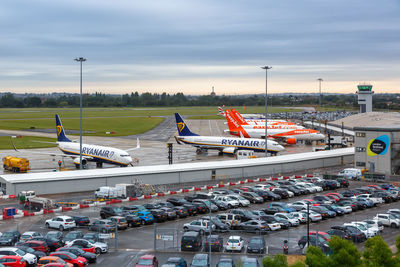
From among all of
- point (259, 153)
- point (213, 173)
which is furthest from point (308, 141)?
point (213, 173)

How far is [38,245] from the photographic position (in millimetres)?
34125

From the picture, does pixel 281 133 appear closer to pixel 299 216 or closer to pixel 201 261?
pixel 299 216

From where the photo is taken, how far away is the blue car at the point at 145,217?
43031mm

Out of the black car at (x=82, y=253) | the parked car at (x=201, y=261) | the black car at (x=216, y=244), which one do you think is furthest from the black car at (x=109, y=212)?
the parked car at (x=201, y=261)

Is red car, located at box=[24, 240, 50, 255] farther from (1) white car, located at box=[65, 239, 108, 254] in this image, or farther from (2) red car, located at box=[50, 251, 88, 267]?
(2) red car, located at box=[50, 251, 88, 267]

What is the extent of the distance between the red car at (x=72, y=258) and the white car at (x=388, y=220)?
25.1 m

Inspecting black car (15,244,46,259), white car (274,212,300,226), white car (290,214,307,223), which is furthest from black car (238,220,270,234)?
black car (15,244,46,259)

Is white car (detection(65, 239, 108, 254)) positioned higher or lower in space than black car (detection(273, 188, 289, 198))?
lower

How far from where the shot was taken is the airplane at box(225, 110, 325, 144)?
11281cm

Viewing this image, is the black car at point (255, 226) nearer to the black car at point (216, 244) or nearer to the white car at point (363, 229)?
the black car at point (216, 244)

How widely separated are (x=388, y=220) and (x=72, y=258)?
26.6 meters

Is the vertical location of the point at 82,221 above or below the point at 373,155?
below

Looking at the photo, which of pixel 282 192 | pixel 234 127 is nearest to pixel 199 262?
pixel 282 192

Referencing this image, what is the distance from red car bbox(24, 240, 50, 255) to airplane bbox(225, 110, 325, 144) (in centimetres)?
8353
